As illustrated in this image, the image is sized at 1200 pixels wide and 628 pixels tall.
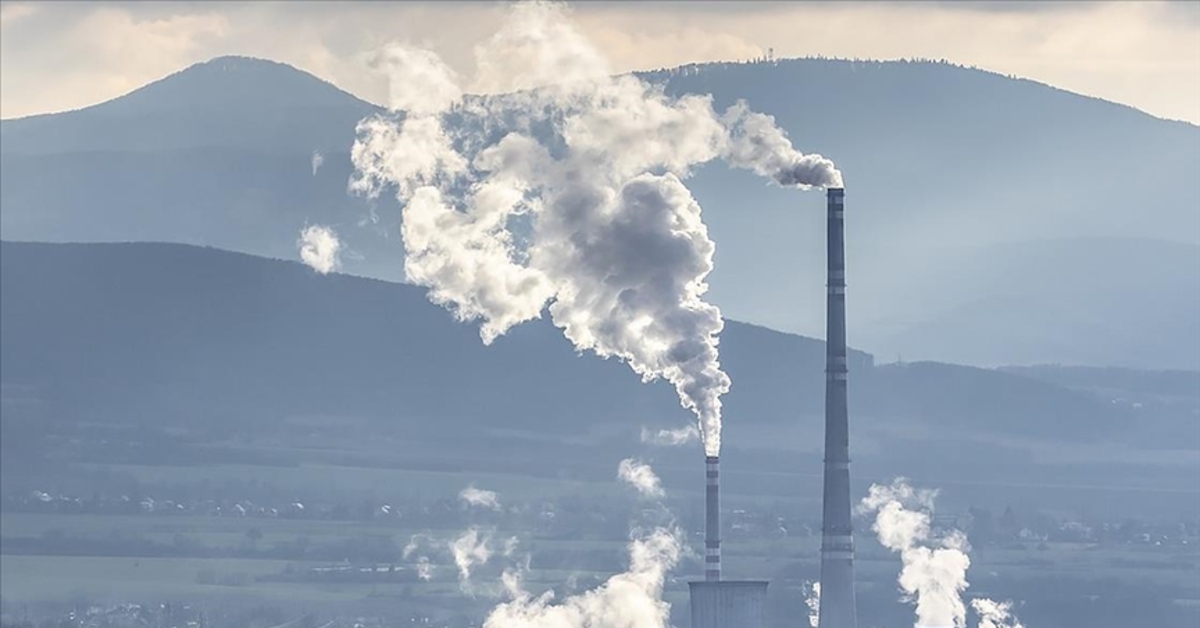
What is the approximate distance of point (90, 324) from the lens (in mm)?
182250

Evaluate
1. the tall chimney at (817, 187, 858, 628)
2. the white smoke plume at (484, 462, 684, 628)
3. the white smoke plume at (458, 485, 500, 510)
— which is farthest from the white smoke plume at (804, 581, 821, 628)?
the white smoke plume at (458, 485, 500, 510)

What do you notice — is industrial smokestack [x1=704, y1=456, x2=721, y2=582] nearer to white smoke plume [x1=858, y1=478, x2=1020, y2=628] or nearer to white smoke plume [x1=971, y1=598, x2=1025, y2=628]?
white smoke plume [x1=858, y1=478, x2=1020, y2=628]

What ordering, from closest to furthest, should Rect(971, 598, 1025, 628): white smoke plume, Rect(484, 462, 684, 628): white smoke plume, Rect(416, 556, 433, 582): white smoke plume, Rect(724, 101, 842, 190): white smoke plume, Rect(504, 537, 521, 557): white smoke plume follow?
Rect(724, 101, 842, 190): white smoke plume → Rect(484, 462, 684, 628): white smoke plume → Rect(971, 598, 1025, 628): white smoke plume → Rect(416, 556, 433, 582): white smoke plume → Rect(504, 537, 521, 557): white smoke plume

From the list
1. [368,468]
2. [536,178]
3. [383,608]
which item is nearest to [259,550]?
[383,608]

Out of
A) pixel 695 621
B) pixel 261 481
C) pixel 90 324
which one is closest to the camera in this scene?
pixel 695 621

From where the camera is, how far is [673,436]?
197m

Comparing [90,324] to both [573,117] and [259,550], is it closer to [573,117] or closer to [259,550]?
[259,550]

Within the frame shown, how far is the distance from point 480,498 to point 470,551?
18.6 meters

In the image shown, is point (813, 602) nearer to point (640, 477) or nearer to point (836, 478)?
point (836, 478)

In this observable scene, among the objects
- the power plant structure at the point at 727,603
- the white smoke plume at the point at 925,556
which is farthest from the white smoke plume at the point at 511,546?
the power plant structure at the point at 727,603

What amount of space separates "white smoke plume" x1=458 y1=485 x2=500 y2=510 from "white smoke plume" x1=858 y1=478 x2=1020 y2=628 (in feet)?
68.4

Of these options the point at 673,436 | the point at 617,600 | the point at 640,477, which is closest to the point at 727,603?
the point at 617,600

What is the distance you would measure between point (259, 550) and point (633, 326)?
51.8m

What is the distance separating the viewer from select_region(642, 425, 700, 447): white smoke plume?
195 metres
